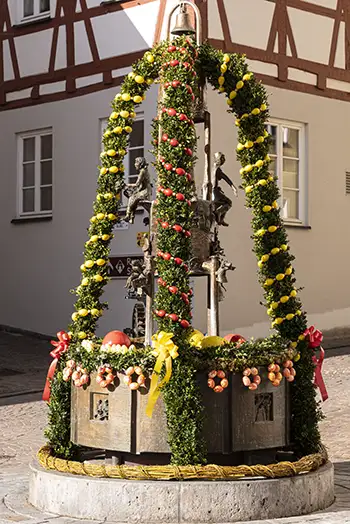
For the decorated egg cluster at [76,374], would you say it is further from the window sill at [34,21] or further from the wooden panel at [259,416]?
the window sill at [34,21]

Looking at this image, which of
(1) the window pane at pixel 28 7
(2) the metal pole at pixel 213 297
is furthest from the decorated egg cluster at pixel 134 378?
(1) the window pane at pixel 28 7

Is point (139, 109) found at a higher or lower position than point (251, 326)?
higher

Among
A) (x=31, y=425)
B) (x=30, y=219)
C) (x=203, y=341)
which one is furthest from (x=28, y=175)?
(x=203, y=341)

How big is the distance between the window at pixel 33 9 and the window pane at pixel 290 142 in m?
4.27

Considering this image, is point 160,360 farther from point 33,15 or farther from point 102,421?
point 33,15

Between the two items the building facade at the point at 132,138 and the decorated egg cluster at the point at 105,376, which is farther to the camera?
the building facade at the point at 132,138

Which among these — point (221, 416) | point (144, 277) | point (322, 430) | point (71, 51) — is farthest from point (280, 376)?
point (71, 51)

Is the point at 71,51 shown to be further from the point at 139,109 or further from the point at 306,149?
the point at 306,149

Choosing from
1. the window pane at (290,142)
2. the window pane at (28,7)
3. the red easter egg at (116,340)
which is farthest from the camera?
the window pane at (28,7)

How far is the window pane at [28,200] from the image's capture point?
56.2ft

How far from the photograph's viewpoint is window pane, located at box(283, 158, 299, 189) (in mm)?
16016

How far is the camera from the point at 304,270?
15.9 meters

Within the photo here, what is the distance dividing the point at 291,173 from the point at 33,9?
502cm

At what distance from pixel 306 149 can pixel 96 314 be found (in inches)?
390
